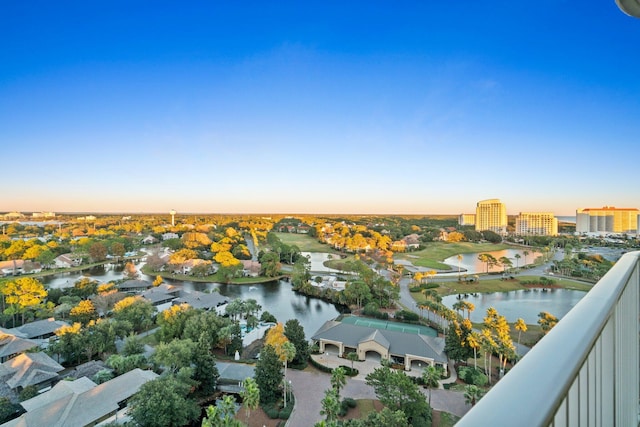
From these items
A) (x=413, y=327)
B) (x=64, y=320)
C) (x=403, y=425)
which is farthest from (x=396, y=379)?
(x=64, y=320)

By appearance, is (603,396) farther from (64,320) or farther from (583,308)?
(64,320)

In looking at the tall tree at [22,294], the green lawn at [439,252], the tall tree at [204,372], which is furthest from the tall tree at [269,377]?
the green lawn at [439,252]

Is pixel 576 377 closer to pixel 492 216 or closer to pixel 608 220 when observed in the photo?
pixel 608 220

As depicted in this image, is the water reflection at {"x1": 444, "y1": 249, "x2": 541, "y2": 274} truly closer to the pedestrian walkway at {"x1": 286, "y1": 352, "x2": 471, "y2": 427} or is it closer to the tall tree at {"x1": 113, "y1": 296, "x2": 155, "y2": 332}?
the pedestrian walkway at {"x1": 286, "y1": 352, "x2": 471, "y2": 427}

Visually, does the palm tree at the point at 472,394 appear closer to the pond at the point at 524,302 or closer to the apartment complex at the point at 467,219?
the pond at the point at 524,302

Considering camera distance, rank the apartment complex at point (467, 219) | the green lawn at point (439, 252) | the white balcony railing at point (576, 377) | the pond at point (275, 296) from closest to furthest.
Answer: the white balcony railing at point (576, 377), the pond at point (275, 296), the green lawn at point (439, 252), the apartment complex at point (467, 219)

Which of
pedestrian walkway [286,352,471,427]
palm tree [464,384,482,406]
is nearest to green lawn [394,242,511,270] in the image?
pedestrian walkway [286,352,471,427]
